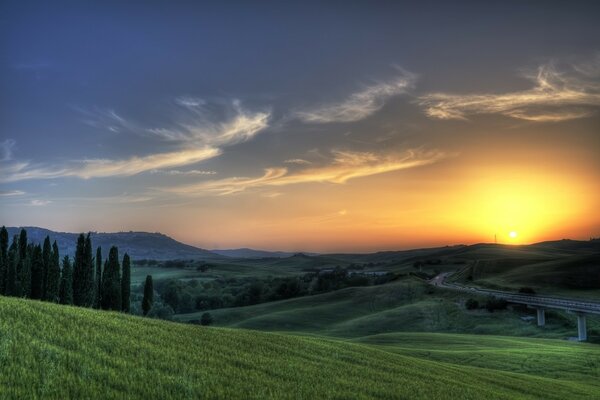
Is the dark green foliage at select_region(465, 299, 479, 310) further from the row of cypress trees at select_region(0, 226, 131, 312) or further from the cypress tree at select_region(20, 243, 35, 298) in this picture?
the cypress tree at select_region(20, 243, 35, 298)

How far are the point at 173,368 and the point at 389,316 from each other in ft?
370

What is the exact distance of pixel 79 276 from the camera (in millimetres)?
102438

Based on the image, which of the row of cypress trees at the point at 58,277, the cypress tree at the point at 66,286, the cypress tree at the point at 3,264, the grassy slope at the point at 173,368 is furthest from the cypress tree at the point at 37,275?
the grassy slope at the point at 173,368

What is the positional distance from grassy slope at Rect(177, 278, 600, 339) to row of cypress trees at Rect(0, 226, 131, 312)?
37.3 m

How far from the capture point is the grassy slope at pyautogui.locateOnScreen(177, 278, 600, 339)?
10212cm

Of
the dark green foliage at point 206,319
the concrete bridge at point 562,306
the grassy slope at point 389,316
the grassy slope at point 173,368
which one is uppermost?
the grassy slope at point 173,368

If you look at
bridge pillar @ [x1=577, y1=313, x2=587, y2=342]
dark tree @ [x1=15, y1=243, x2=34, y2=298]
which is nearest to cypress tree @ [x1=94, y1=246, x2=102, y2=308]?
dark tree @ [x1=15, y1=243, x2=34, y2=298]

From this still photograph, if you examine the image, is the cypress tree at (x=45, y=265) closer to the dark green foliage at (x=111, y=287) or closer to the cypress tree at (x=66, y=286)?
the cypress tree at (x=66, y=286)

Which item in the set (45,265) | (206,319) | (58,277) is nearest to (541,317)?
(206,319)

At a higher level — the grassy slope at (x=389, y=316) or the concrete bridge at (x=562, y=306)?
the concrete bridge at (x=562, y=306)

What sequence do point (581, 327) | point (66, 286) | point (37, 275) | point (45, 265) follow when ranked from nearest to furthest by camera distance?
point (581, 327) < point (37, 275) < point (66, 286) < point (45, 265)

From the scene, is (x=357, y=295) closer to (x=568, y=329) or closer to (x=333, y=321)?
(x=333, y=321)

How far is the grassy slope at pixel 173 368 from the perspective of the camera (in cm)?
1389

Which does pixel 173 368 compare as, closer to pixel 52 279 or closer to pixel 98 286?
pixel 52 279
